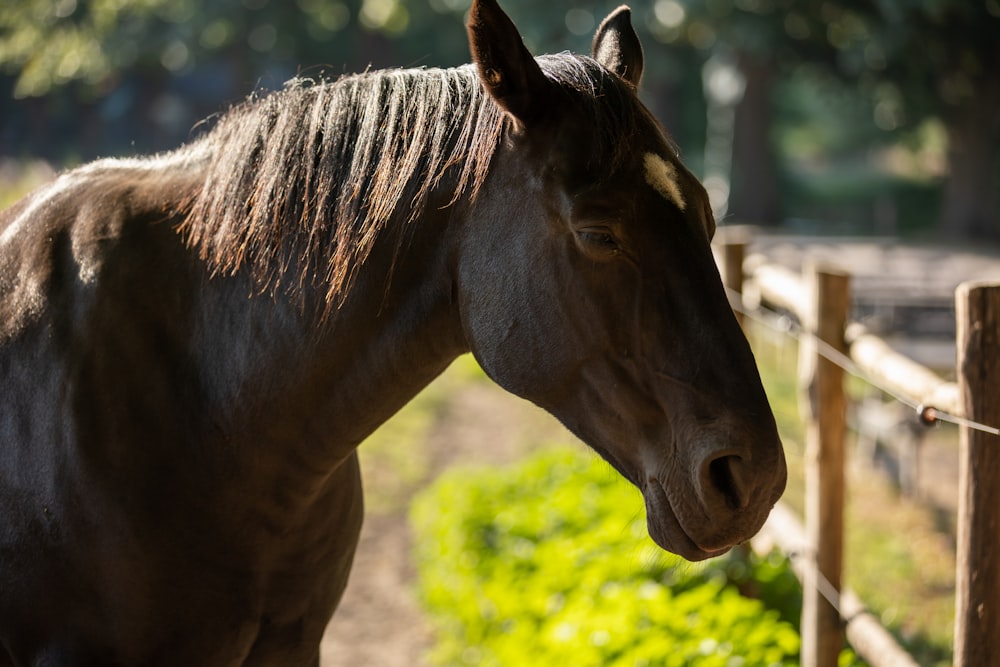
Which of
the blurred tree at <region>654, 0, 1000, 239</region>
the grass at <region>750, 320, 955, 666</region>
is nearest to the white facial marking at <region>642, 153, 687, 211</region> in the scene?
the grass at <region>750, 320, 955, 666</region>

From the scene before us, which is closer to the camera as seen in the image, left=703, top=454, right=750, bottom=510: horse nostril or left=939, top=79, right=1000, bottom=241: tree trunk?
left=703, top=454, right=750, bottom=510: horse nostril

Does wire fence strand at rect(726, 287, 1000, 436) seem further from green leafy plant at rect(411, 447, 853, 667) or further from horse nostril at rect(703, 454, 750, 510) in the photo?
horse nostril at rect(703, 454, 750, 510)

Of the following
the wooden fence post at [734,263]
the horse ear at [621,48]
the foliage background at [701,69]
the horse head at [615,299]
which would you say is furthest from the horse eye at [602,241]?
the wooden fence post at [734,263]

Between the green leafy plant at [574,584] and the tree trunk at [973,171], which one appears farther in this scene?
the tree trunk at [973,171]

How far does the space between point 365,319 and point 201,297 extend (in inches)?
14.1

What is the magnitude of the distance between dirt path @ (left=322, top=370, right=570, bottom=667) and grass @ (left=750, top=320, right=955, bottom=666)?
2.00m

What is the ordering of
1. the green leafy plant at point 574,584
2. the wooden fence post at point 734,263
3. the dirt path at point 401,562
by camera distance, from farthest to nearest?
the dirt path at point 401,562 → the wooden fence post at point 734,263 → the green leafy plant at point 574,584

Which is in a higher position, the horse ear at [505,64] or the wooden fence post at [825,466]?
the horse ear at [505,64]

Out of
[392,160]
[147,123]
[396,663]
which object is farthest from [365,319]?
[147,123]

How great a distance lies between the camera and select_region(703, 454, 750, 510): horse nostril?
→ 1.47m

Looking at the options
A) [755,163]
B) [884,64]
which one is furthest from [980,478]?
[755,163]

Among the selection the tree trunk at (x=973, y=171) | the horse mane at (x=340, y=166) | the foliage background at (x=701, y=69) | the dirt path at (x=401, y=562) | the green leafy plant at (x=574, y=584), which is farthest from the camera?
the tree trunk at (x=973, y=171)

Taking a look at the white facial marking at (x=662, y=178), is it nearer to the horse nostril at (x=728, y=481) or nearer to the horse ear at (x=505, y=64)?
the horse ear at (x=505, y=64)

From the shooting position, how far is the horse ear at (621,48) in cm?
193
